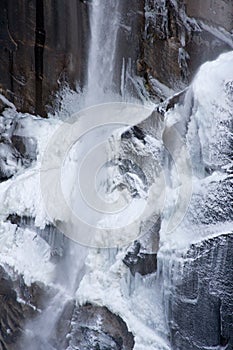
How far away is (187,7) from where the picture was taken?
5.69 m

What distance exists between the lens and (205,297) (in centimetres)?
405

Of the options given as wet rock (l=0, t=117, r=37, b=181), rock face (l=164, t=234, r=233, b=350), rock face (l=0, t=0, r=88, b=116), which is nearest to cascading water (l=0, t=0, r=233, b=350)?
rock face (l=164, t=234, r=233, b=350)

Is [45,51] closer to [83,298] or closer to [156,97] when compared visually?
[156,97]

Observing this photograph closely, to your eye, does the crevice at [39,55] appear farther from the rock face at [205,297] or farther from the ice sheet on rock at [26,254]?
the rock face at [205,297]

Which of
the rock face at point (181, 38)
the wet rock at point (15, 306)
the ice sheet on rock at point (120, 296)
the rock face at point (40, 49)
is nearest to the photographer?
the ice sheet on rock at point (120, 296)

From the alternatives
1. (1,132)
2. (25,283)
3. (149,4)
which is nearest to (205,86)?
(149,4)

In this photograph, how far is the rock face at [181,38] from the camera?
5602mm

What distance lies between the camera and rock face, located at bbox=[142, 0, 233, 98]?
18.4 feet

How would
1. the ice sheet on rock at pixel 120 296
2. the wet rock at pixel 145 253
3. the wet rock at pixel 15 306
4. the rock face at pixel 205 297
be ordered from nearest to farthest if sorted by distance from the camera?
the rock face at pixel 205 297 → the ice sheet on rock at pixel 120 296 → the wet rock at pixel 145 253 → the wet rock at pixel 15 306

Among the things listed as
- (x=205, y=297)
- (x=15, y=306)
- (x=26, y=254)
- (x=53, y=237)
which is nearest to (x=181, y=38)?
(x=53, y=237)

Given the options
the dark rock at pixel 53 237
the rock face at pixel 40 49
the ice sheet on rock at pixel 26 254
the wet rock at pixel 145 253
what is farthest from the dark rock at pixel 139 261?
the rock face at pixel 40 49

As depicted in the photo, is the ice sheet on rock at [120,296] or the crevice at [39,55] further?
the crevice at [39,55]

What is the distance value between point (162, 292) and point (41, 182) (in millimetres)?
2002

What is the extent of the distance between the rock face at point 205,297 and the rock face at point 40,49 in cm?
313
